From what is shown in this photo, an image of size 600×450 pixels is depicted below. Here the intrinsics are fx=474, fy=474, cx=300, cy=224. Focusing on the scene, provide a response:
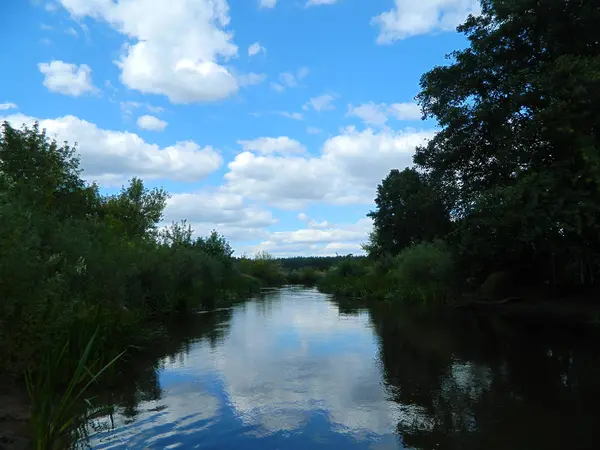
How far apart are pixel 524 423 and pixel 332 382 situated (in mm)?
4354

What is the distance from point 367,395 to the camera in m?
9.59

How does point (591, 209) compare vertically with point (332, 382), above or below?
above

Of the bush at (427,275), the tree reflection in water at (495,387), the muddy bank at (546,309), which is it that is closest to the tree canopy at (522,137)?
the muddy bank at (546,309)

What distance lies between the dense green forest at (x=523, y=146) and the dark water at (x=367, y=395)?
4.70 m

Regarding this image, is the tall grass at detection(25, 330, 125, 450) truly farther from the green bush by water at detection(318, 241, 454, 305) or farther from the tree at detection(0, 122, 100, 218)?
the green bush by water at detection(318, 241, 454, 305)

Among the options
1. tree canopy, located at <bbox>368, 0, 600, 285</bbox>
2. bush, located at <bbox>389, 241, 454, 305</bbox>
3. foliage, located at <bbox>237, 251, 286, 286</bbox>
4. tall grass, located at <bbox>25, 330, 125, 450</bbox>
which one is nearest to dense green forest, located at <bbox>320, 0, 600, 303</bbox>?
tree canopy, located at <bbox>368, 0, 600, 285</bbox>

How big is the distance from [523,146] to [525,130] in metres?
1.15

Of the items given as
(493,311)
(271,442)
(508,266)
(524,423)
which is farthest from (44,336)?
(508,266)

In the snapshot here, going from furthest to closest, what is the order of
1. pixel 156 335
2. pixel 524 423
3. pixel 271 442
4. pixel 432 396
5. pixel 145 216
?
pixel 145 216, pixel 156 335, pixel 432 396, pixel 524 423, pixel 271 442

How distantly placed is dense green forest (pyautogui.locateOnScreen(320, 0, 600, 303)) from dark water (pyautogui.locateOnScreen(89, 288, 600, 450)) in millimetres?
4698

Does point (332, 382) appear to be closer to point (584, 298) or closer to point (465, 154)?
point (465, 154)

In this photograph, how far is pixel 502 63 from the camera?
70.8 feet

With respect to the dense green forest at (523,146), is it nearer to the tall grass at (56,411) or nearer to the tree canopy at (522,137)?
the tree canopy at (522,137)

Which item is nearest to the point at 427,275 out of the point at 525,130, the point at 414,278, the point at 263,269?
the point at 414,278
